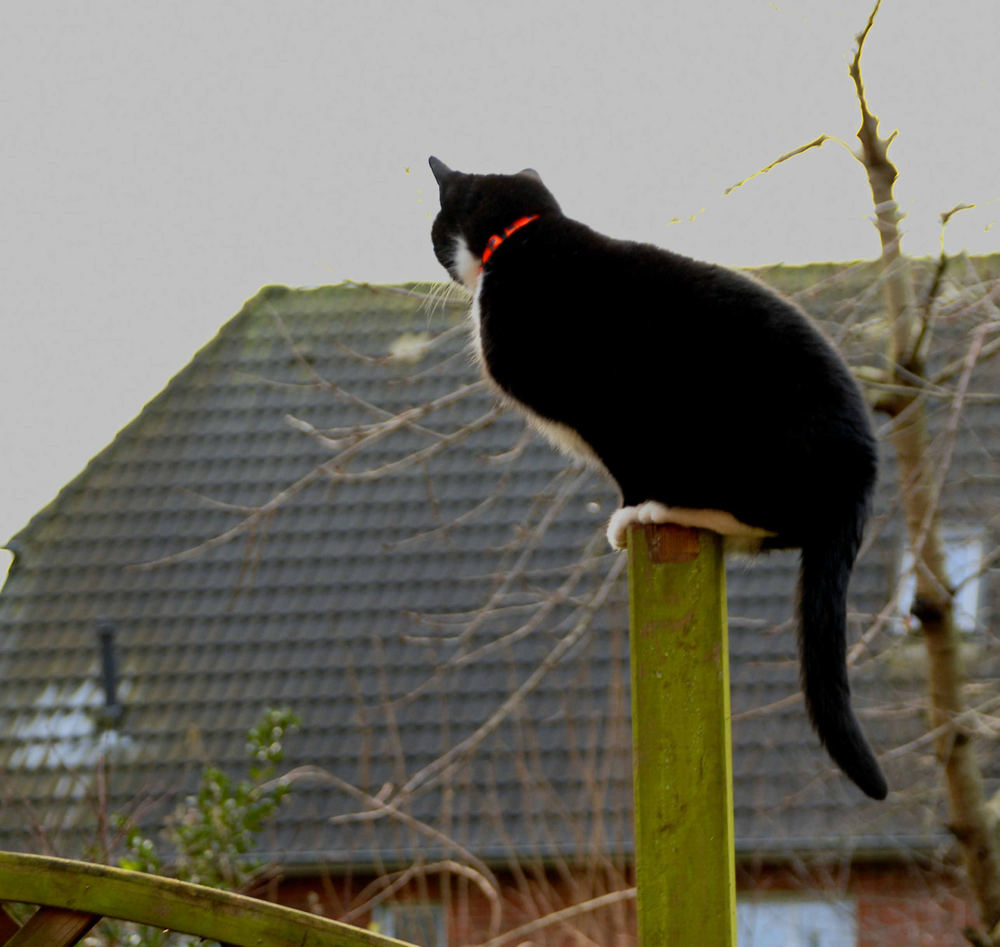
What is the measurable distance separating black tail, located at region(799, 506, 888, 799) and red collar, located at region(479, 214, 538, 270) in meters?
0.88

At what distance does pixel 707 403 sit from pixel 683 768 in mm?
641

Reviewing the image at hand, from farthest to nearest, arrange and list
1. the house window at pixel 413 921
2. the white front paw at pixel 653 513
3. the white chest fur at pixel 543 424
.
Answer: the house window at pixel 413 921 < the white chest fur at pixel 543 424 < the white front paw at pixel 653 513

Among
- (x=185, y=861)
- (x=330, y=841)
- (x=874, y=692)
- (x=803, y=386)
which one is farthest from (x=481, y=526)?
(x=803, y=386)

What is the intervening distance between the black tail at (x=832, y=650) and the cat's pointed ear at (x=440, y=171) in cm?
128

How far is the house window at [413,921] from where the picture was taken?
400 cm

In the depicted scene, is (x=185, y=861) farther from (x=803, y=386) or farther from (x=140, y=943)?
(x=803, y=386)

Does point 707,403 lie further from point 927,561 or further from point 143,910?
point 927,561

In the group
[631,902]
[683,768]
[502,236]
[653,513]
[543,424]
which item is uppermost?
[502,236]

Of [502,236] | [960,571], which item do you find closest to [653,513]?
[502,236]

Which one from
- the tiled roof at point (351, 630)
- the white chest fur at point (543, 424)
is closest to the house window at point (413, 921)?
the tiled roof at point (351, 630)

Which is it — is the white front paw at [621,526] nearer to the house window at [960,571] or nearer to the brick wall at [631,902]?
the house window at [960,571]

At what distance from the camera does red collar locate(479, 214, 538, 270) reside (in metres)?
2.48

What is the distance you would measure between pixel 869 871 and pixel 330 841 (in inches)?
88.8

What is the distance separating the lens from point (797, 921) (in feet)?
15.6
